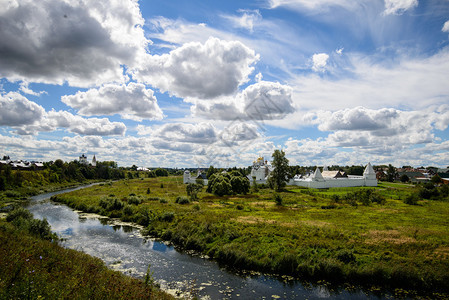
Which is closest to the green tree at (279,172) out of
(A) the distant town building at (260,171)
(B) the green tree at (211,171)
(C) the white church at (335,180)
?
(C) the white church at (335,180)

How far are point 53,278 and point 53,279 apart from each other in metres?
0.16

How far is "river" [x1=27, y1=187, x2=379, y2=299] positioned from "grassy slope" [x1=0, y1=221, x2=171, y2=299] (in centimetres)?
274

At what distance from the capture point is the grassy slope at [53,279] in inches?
344

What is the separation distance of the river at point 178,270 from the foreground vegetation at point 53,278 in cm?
242

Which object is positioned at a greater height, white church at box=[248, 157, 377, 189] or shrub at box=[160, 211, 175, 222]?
white church at box=[248, 157, 377, 189]

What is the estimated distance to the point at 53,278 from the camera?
37.2ft

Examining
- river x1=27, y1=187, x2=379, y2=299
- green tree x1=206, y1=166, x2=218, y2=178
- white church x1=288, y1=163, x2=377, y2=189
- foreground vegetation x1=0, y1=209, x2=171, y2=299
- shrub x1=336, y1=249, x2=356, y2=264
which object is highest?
green tree x1=206, y1=166, x2=218, y2=178

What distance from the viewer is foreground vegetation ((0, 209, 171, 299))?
8766mm

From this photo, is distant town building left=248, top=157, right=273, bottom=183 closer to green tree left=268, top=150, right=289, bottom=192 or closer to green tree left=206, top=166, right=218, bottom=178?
green tree left=206, top=166, right=218, bottom=178

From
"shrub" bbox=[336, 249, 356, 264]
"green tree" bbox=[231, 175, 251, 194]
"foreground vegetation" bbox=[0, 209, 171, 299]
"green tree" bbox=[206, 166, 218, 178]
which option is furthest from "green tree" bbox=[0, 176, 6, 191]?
"shrub" bbox=[336, 249, 356, 264]

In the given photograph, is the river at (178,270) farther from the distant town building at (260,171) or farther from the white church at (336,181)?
the distant town building at (260,171)

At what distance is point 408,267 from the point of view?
55.2 feet

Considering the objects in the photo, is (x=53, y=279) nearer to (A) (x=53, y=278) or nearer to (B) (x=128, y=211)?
(A) (x=53, y=278)

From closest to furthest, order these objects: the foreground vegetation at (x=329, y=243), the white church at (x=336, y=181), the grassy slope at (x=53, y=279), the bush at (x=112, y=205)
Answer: the grassy slope at (x=53, y=279) → the foreground vegetation at (x=329, y=243) → the bush at (x=112, y=205) → the white church at (x=336, y=181)
